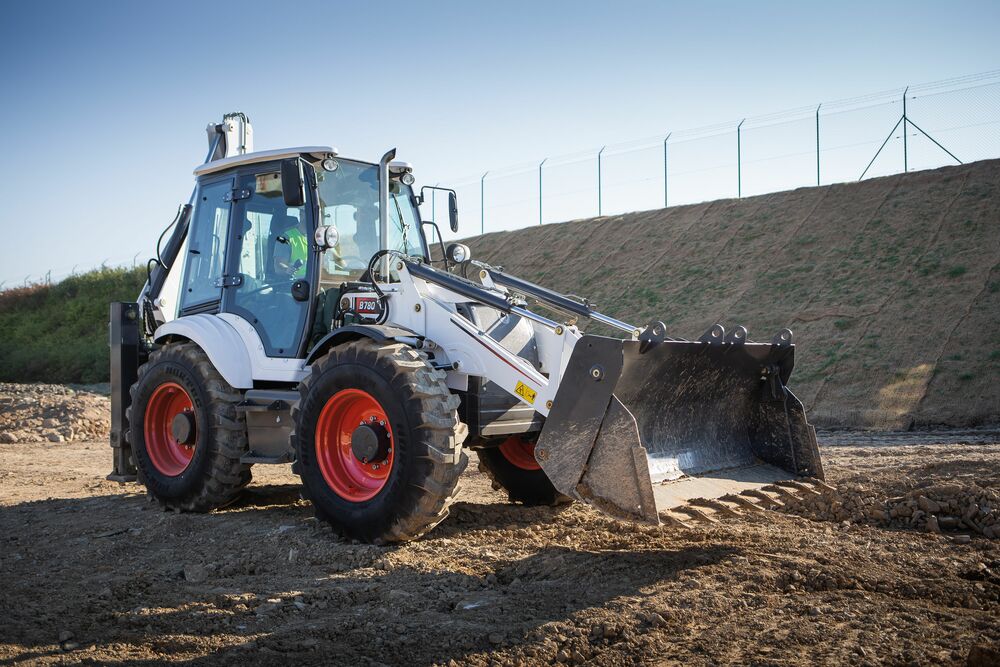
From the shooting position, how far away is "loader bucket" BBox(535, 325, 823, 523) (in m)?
5.33

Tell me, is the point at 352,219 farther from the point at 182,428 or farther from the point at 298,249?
the point at 182,428

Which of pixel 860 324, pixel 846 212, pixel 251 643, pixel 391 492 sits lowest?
pixel 251 643

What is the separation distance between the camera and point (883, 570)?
524 centimetres

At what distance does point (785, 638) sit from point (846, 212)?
70.2 feet

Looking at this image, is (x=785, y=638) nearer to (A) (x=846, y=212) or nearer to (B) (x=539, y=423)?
(B) (x=539, y=423)

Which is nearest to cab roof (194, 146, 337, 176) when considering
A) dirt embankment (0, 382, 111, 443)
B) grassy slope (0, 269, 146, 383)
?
dirt embankment (0, 382, 111, 443)

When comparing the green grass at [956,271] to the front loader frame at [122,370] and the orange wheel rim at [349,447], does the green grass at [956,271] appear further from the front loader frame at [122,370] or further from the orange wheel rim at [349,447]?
the front loader frame at [122,370]

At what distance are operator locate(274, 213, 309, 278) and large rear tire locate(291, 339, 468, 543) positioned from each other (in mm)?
1210

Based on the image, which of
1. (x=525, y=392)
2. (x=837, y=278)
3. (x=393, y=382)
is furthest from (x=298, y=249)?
(x=837, y=278)

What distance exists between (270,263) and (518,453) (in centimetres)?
275

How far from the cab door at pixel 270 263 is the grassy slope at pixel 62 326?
27357 millimetres

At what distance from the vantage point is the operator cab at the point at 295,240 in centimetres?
718

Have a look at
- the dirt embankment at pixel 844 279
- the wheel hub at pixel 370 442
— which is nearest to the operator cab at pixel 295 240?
the wheel hub at pixel 370 442

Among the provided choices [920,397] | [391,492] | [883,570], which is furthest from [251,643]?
[920,397]
